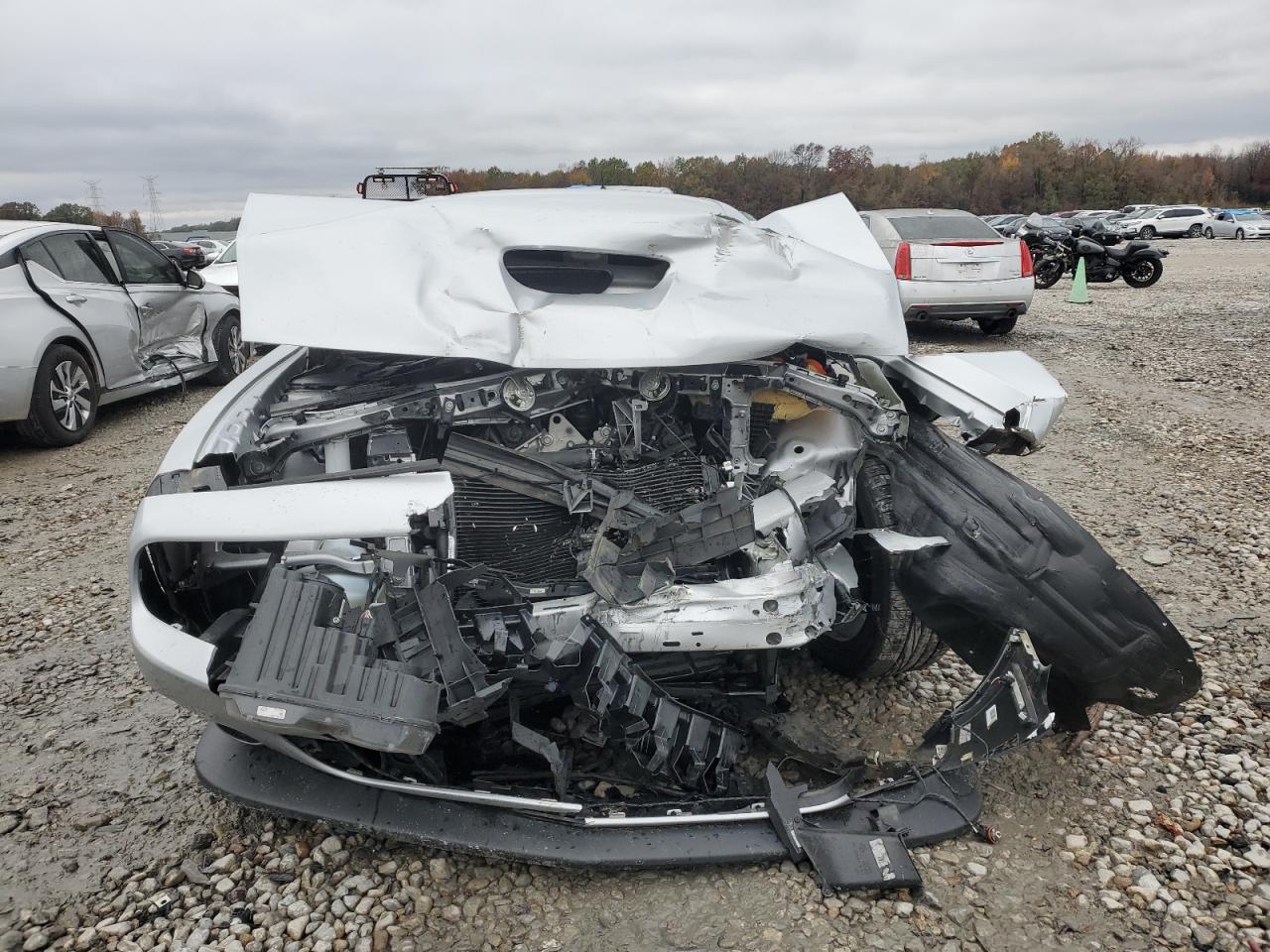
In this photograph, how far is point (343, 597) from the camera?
1.95 meters

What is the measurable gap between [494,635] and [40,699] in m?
2.06

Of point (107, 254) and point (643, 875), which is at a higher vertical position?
point (107, 254)

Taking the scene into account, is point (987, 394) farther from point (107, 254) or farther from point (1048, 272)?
point (1048, 272)

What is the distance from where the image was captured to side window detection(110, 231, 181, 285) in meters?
6.93

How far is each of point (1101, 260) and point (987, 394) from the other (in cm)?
1489

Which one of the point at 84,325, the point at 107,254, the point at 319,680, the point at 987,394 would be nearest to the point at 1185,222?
the point at 107,254

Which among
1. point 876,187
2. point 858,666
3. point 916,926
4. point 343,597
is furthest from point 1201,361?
point 876,187

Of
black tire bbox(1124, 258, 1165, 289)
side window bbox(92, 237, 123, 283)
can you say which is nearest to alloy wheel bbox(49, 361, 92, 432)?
side window bbox(92, 237, 123, 283)

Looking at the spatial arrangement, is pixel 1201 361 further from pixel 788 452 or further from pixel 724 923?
pixel 724 923

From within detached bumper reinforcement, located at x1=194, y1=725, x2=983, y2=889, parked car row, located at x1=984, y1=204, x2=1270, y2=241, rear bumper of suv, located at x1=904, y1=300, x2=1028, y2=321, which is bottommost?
detached bumper reinforcement, located at x1=194, y1=725, x2=983, y2=889

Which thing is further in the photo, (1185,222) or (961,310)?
(1185,222)

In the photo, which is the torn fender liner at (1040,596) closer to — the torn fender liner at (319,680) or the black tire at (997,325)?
the torn fender liner at (319,680)

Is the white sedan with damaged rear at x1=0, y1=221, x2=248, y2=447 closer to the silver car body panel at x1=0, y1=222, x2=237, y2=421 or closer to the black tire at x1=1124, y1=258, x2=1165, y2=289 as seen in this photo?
the silver car body panel at x1=0, y1=222, x2=237, y2=421

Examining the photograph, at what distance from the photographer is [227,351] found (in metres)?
8.20
